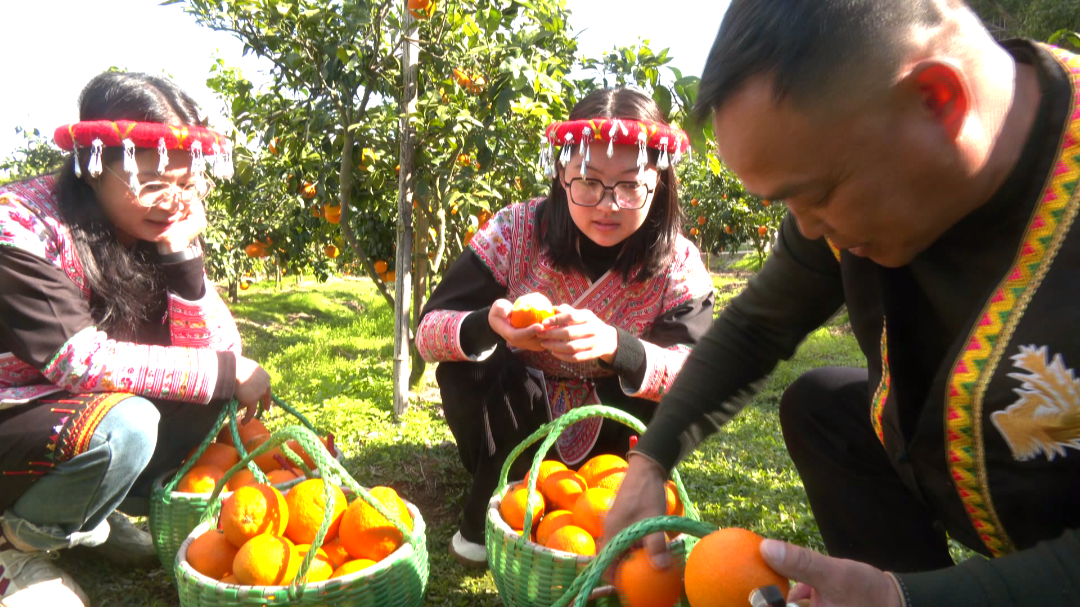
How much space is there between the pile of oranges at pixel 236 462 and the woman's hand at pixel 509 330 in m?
0.54

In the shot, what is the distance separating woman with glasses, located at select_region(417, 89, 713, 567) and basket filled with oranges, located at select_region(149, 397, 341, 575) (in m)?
0.44

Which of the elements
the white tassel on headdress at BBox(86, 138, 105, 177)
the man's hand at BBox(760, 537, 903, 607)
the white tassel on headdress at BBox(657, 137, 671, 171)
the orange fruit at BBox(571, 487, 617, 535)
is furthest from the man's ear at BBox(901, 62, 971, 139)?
the white tassel on headdress at BBox(86, 138, 105, 177)

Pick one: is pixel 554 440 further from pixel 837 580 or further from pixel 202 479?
pixel 202 479

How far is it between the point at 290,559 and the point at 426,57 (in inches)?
90.7

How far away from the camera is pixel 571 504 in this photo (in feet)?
5.30

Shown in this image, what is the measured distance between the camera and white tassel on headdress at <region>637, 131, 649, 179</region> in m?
1.92

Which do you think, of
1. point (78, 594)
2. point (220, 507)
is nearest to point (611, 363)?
point (220, 507)

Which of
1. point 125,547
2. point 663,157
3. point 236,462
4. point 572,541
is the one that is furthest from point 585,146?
point 125,547

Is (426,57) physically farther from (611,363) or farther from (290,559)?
(290,559)

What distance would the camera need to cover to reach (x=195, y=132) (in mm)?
1833

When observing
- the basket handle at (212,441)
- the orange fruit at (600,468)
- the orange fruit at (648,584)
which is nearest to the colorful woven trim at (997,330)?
the orange fruit at (648,584)

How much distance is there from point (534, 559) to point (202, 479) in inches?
36.5

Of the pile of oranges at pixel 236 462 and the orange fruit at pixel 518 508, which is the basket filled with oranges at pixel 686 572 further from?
the pile of oranges at pixel 236 462

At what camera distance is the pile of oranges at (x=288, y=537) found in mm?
1387
